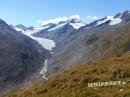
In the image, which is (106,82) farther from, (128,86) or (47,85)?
(47,85)

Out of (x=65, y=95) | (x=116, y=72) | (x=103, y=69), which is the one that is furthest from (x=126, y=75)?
(x=65, y=95)

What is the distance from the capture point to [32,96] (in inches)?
1690

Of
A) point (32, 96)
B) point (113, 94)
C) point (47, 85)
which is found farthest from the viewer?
point (47, 85)

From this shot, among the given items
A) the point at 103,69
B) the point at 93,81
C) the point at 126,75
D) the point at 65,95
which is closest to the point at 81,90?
the point at 65,95

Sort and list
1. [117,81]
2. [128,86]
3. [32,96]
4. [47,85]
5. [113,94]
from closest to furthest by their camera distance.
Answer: [113,94] → [128,86] → [117,81] → [32,96] → [47,85]

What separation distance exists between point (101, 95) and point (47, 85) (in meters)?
13.4

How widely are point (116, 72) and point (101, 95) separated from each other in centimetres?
1092

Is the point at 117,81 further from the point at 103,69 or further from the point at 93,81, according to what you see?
the point at 103,69

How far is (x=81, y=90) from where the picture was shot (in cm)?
3831

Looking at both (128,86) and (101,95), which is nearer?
(101,95)

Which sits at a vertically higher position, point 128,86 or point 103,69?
point 103,69

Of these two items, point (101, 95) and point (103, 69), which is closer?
point (101, 95)

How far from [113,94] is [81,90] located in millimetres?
5806

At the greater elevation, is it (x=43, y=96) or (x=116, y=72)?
(x=116, y=72)
